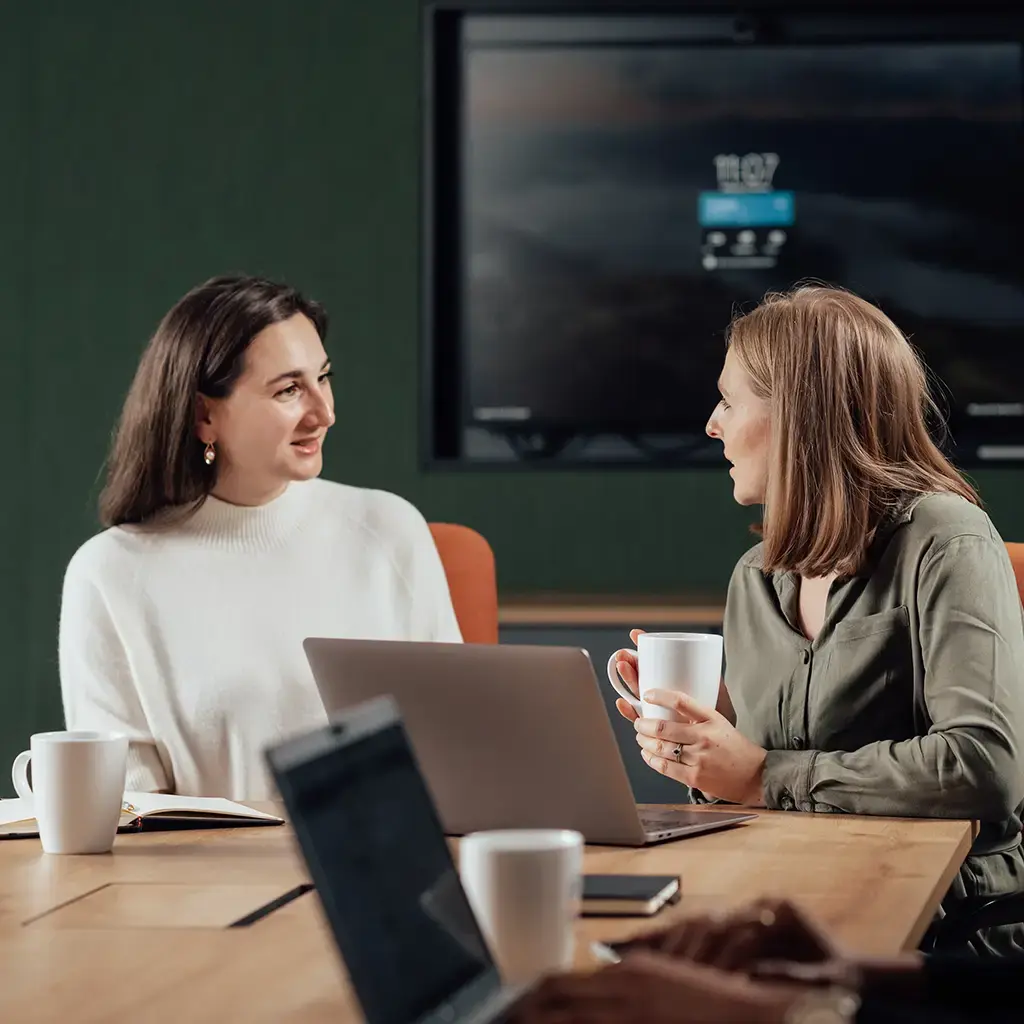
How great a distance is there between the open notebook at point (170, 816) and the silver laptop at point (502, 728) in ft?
0.71

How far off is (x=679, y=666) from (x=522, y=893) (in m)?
0.71

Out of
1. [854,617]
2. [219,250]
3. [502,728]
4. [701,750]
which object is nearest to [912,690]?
[854,617]

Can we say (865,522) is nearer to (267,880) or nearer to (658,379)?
(267,880)

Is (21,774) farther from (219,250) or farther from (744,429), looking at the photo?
(219,250)

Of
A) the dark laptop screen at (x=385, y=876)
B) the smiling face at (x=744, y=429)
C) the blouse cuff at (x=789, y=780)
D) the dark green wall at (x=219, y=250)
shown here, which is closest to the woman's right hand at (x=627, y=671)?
the blouse cuff at (x=789, y=780)

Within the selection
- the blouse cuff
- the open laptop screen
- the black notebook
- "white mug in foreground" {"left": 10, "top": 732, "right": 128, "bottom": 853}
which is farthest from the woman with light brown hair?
the open laptop screen

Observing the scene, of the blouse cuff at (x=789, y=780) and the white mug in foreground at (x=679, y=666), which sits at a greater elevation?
the white mug in foreground at (x=679, y=666)

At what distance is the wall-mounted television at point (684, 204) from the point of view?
11.6ft

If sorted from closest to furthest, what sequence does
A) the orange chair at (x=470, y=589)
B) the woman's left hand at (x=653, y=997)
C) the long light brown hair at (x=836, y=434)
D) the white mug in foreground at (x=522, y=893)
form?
the woman's left hand at (x=653, y=997)
the white mug in foreground at (x=522, y=893)
the long light brown hair at (x=836, y=434)
the orange chair at (x=470, y=589)

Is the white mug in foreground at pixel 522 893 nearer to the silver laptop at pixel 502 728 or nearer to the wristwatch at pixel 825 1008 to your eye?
the wristwatch at pixel 825 1008

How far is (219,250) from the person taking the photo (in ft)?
11.9

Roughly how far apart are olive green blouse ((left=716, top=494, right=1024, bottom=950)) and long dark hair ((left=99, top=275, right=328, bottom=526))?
0.91m

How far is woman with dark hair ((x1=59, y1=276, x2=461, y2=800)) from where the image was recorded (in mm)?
2258

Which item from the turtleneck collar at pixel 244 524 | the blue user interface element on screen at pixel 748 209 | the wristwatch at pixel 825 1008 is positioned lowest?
the wristwatch at pixel 825 1008
